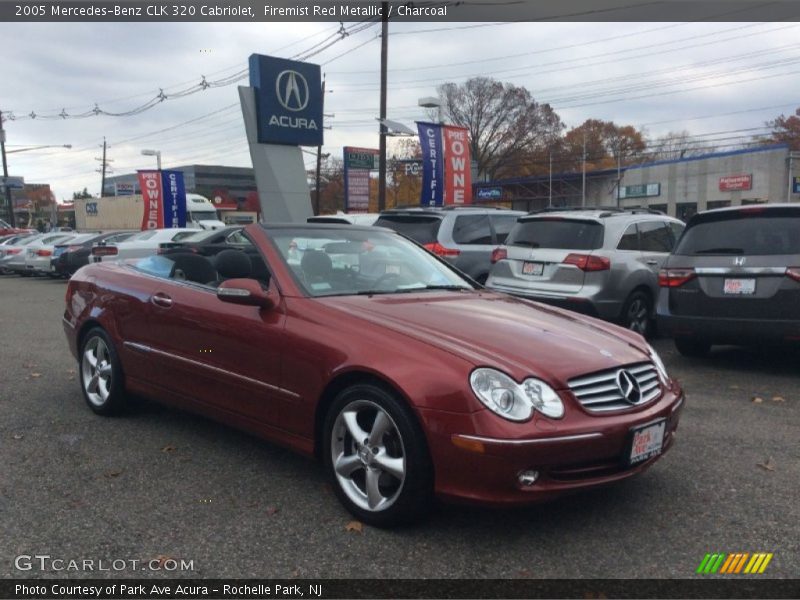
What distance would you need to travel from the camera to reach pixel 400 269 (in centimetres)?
495

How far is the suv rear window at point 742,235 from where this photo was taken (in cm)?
691

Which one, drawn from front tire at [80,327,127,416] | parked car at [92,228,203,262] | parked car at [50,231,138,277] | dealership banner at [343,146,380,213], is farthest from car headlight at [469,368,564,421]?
dealership banner at [343,146,380,213]

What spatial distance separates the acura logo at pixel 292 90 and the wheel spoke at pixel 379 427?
16.6 meters

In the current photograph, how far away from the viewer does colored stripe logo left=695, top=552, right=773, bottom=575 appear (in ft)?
10.6

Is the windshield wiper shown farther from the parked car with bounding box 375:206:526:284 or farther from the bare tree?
the bare tree

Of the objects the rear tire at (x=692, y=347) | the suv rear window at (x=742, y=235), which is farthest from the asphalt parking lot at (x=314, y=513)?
the rear tire at (x=692, y=347)

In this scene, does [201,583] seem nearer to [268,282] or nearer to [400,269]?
[268,282]

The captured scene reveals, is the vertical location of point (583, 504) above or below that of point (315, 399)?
below

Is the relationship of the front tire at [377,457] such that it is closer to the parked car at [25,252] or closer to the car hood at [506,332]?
the car hood at [506,332]

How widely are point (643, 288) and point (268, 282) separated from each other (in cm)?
597

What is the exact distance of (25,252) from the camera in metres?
24.2

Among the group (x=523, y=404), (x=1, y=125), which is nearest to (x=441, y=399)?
(x=523, y=404)

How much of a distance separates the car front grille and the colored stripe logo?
752 mm

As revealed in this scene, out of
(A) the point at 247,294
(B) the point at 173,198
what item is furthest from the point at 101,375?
(B) the point at 173,198
